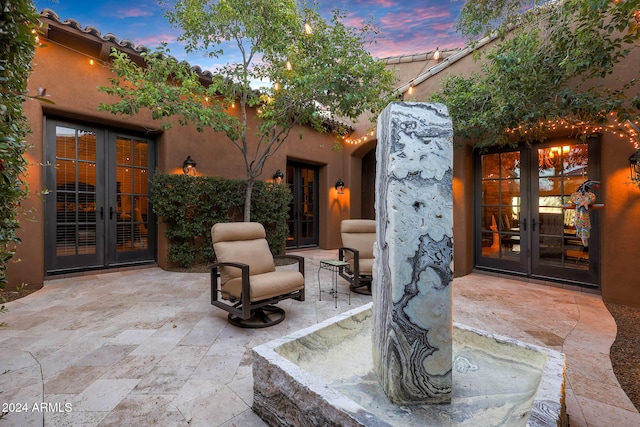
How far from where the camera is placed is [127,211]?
16.8ft

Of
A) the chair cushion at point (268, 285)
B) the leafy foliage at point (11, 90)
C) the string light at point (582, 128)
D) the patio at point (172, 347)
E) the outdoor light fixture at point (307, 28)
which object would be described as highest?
the outdoor light fixture at point (307, 28)

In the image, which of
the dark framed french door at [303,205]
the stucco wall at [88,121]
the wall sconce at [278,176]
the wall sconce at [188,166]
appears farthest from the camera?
the dark framed french door at [303,205]

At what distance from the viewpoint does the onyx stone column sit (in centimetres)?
Result: 132

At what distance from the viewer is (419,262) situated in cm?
133

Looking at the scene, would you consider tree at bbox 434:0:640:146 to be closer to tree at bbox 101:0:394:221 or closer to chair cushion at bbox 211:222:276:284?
tree at bbox 101:0:394:221

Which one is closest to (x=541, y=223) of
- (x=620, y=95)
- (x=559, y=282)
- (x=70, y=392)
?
(x=559, y=282)

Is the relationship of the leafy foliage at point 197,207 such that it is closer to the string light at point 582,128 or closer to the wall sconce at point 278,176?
the wall sconce at point 278,176

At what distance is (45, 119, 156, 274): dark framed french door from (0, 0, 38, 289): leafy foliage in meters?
3.88

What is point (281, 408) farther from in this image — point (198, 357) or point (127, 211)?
point (127, 211)

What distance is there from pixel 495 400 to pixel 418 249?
871mm

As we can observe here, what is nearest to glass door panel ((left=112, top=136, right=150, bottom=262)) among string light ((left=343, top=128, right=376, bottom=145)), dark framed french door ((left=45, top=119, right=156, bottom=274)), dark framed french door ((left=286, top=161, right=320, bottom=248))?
dark framed french door ((left=45, top=119, right=156, bottom=274))

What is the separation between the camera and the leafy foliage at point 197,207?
499cm

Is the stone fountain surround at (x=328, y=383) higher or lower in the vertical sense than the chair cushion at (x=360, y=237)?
lower

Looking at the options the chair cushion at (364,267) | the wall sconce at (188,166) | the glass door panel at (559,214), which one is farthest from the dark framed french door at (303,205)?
the glass door panel at (559,214)
